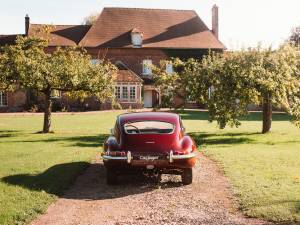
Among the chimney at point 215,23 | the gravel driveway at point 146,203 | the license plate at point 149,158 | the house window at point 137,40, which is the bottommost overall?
the gravel driveway at point 146,203

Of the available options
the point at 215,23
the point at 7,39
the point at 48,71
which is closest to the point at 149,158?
the point at 48,71

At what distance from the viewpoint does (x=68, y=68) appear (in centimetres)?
2336

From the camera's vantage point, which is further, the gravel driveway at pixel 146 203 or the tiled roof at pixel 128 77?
the tiled roof at pixel 128 77

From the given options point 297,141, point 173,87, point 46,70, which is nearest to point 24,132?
point 46,70

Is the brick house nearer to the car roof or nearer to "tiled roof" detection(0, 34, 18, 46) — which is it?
"tiled roof" detection(0, 34, 18, 46)

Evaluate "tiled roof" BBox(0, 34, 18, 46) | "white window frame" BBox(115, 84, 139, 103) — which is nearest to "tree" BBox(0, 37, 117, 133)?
"white window frame" BBox(115, 84, 139, 103)

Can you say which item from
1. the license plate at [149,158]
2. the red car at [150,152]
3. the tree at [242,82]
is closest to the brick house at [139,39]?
the tree at [242,82]

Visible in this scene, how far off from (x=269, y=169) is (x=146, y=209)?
5283 millimetres

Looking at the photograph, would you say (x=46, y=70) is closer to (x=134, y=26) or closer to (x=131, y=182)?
(x=131, y=182)

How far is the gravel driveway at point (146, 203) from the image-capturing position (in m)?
8.11

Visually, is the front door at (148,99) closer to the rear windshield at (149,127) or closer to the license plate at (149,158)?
the rear windshield at (149,127)

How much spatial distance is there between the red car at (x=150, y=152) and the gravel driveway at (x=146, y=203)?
15.7 inches

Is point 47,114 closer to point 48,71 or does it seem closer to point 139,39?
point 48,71

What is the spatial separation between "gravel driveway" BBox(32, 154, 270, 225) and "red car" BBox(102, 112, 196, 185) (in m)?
0.40
